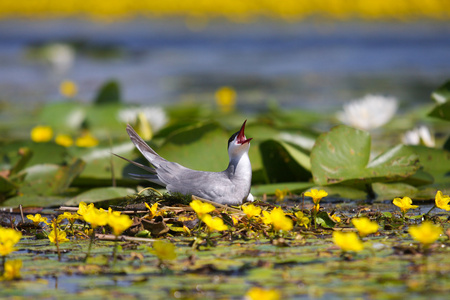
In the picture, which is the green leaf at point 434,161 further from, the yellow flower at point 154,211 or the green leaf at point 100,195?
the yellow flower at point 154,211

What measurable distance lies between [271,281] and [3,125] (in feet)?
20.7

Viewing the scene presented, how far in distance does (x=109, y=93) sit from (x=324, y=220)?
4.96 m

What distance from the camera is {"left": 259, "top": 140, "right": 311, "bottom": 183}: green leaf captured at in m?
4.20

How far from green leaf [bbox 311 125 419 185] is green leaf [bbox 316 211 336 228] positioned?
33.9 inches

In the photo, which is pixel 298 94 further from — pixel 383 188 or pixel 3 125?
pixel 383 188

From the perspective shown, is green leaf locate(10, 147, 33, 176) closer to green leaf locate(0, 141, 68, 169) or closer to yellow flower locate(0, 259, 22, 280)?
green leaf locate(0, 141, 68, 169)

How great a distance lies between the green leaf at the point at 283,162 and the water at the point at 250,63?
4926mm

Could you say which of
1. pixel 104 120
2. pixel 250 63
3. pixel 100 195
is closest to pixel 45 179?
pixel 100 195

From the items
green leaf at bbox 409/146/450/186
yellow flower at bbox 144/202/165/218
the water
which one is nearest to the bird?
yellow flower at bbox 144/202/165/218

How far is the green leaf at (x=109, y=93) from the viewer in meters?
7.46

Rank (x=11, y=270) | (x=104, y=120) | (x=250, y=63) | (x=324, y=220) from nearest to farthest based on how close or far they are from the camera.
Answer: (x=11, y=270), (x=324, y=220), (x=104, y=120), (x=250, y=63)

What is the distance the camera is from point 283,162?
172 inches

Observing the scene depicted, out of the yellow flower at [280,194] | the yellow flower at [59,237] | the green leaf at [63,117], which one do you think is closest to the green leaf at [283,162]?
the yellow flower at [280,194]

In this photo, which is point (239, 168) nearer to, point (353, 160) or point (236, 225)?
point (236, 225)
